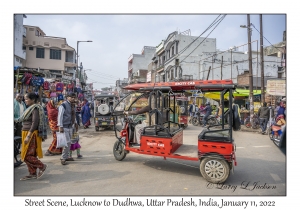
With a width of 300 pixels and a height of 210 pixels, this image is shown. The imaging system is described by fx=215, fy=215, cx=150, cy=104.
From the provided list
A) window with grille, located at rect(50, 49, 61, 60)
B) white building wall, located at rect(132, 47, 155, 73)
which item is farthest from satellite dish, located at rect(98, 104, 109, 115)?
white building wall, located at rect(132, 47, 155, 73)

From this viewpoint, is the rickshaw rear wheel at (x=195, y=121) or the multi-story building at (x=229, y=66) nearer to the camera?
the rickshaw rear wheel at (x=195, y=121)

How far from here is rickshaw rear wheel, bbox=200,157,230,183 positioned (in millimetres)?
4457

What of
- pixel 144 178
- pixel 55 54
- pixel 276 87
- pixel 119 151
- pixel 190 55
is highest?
pixel 190 55

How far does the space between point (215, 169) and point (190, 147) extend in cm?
131

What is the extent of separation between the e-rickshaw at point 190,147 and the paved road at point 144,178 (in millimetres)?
377

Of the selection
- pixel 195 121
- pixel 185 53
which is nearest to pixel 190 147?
pixel 195 121

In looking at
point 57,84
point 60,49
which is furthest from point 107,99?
point 60,49

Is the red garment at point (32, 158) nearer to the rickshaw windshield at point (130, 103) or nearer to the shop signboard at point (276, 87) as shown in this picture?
the rickshaw windshield at point (130, 103)

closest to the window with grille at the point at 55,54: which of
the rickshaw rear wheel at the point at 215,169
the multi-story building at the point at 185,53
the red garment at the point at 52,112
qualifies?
the multi-story building at the point at 185,53

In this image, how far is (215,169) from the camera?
14.8ft

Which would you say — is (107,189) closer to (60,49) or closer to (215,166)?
(215,166)

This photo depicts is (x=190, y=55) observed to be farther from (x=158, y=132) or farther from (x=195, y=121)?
(x=158, y=132)

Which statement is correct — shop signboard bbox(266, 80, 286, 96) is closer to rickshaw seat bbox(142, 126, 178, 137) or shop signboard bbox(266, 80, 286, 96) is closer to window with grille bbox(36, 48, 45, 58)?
rickshaw seat bbox(142, 126, 178, 137)

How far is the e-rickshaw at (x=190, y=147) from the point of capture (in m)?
4.52
